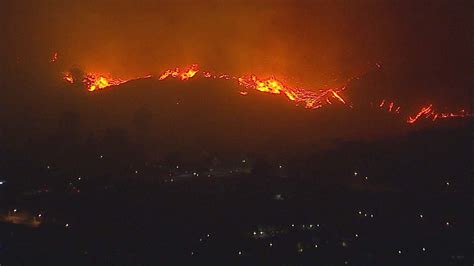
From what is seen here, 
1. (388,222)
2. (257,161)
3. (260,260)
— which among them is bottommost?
(260,260)

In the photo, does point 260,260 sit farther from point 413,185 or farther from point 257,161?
point 413,185

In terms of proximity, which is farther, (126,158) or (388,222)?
(126,158)

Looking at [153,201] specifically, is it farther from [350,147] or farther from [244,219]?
[350,147]

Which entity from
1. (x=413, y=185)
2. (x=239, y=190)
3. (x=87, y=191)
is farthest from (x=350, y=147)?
(x=87, y=191)

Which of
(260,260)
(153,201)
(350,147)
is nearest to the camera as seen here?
(260,260)

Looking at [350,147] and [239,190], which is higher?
[350,147]

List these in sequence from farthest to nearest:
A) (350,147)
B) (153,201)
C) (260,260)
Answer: (350,147) < (153,201) < (260,260)

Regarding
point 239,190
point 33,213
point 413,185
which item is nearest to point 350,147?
point 413,185

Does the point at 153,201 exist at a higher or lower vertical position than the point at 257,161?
lower

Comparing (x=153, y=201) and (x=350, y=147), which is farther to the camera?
(x=350, y=147)
